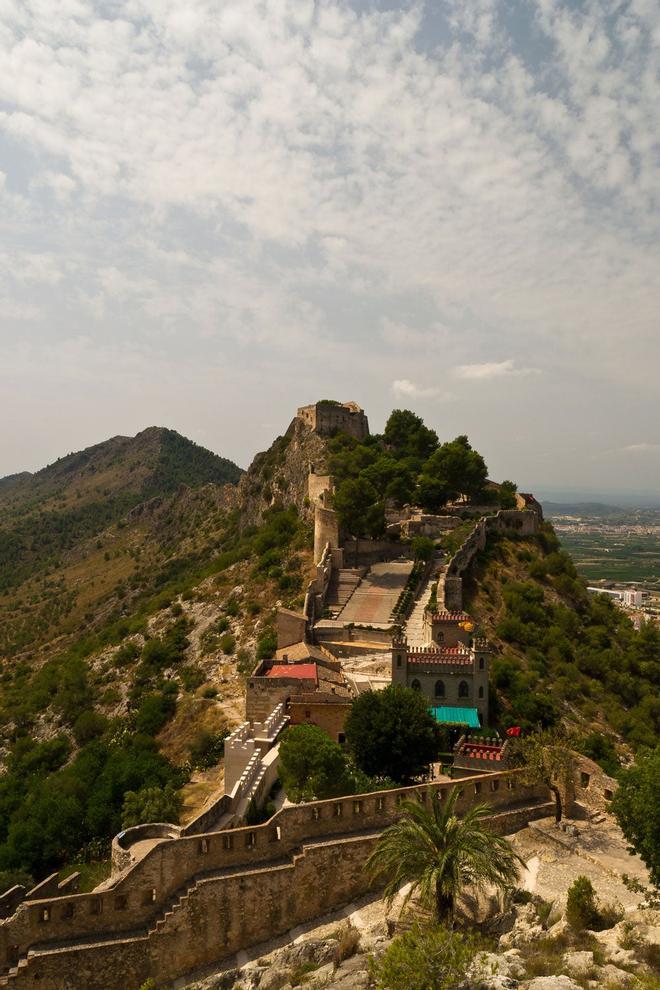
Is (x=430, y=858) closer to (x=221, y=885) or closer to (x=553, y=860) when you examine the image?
(x=553, y=860)

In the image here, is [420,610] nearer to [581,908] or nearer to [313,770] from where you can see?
[313,770]

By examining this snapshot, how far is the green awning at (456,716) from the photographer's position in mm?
26391

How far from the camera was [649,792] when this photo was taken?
15.2 m

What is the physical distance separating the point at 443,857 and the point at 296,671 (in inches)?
597

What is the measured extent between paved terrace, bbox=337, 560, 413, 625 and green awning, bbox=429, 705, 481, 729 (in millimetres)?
10446

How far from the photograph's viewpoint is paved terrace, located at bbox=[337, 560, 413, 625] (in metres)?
38.7

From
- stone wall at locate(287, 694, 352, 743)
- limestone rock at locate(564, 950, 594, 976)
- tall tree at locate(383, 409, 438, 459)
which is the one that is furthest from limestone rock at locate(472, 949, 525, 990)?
tall tree at locate(383, 409, 438, 459)

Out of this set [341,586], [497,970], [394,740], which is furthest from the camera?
[341,586]

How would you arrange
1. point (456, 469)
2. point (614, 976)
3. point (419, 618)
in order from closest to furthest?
1. point (614, 976)
2. point (419, 618)
3. point (456, 469)

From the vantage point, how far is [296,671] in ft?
96.3

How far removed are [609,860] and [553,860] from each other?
1.55 m

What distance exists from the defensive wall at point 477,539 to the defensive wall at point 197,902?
21924 millimetres

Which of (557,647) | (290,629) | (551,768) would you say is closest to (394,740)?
(551,768)

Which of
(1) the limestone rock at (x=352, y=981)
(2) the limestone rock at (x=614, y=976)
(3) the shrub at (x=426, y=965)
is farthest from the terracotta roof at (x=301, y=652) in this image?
(2) the limestone rock at (x=614, y=976)
